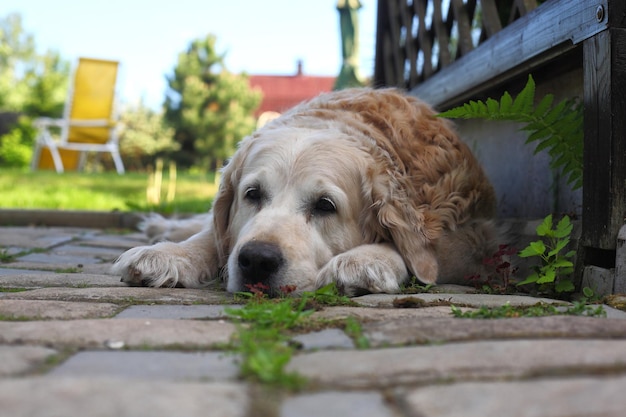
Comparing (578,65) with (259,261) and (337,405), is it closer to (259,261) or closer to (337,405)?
(259,261)

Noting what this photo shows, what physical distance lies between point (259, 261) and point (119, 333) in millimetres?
990

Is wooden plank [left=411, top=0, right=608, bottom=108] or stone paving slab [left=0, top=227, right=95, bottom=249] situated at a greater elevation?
wooden plank [left=411, top=0, right=608, bottom=108]

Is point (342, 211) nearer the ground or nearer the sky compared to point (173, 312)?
nearer the sky

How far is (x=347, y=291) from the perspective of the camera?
265cm

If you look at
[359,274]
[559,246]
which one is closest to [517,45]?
[559,246]

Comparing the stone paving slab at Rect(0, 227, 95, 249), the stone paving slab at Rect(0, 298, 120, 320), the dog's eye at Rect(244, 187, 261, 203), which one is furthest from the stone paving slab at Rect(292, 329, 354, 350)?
the stone paving slab at Rect(0, 227, 95, 249)

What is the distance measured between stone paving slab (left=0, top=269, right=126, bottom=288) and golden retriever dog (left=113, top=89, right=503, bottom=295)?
13cm

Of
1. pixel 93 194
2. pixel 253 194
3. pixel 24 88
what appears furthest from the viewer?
pixel 24 88

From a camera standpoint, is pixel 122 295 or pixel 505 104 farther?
pixel 505 104

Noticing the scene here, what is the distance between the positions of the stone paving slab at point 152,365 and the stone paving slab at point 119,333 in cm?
8

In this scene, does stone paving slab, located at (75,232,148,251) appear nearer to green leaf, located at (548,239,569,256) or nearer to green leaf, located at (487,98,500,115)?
green leaf, located at (487,98,500,115)

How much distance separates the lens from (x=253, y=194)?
3141 mm

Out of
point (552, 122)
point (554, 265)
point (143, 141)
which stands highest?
point (143, 141)

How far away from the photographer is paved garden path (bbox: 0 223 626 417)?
3.57 feet
